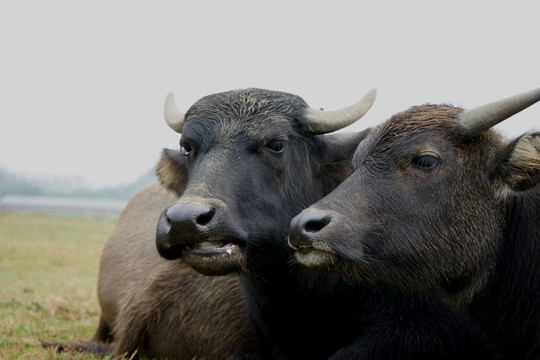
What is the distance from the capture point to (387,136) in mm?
4184

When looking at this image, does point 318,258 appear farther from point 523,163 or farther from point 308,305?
point 523,163

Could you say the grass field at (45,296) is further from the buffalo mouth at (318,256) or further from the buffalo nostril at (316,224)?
the buffalo nostril at (316,224)

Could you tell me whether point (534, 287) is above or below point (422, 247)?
below

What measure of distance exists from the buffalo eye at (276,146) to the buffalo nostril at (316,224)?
116cm

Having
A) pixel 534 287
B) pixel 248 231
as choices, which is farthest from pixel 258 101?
pixel 534 287

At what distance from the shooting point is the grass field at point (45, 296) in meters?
5.93

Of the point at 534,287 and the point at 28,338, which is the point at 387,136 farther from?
the point at 28,338

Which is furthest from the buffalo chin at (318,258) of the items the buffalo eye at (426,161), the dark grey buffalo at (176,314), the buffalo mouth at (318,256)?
the dark grey buffalo at (176,314)

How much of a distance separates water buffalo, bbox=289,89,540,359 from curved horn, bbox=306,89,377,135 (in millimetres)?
796

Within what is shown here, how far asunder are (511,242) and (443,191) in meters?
0.62

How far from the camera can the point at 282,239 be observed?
473 cm

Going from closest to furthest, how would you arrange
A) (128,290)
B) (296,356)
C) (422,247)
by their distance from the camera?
1. (422,247)
2. (296,356)
3. (128,290)

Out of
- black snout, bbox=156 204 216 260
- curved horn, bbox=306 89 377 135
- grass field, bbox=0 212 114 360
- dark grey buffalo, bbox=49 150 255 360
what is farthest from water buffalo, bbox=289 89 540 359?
grass field, bbox=0 212 114 360

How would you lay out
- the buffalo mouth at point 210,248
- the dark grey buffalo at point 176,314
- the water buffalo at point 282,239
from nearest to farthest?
the buffalo mouth at point 210,248, the water buffalo at point 282,239, the dark grey buffalo at point 176,314
